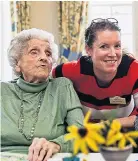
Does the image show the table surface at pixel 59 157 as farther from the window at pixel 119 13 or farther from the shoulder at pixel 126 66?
the window at pixel 119 13

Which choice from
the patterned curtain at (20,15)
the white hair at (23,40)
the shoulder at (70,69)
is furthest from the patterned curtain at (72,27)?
the white hair at (23,40)

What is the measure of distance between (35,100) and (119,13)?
3.32 m

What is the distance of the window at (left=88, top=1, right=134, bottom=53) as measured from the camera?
455cm

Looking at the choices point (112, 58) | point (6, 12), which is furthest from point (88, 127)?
point (6, 12)

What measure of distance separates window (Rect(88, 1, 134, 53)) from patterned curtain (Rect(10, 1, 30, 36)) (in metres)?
0.95

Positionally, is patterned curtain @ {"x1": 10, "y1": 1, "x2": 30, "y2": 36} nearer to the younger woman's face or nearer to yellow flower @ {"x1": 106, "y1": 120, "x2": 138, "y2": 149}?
the younger woman's face

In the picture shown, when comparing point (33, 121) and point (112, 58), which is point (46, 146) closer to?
point (33, 121)

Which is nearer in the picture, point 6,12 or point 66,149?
point 66,149

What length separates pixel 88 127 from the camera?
69 centimetres

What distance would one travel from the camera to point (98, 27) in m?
1.76

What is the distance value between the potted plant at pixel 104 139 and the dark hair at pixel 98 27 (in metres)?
1.05

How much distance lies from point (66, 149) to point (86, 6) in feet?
10.8

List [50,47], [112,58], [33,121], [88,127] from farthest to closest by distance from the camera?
[50,47], [112,58], [33,121], [88,127]

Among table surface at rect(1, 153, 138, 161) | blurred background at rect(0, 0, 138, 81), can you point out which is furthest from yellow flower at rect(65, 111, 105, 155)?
blurred background at rect(0, 0, 138, 81)
